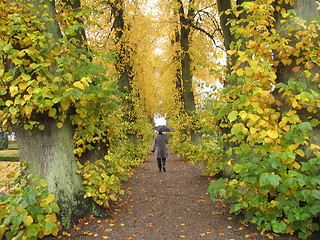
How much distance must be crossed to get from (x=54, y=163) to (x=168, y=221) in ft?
6.90

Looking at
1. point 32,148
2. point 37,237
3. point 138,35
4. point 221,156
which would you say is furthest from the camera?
point 138,35

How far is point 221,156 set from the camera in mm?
7094

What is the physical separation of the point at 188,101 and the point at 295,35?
9914 millimetres

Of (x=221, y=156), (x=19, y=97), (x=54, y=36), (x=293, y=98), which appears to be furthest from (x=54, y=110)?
(x=221, y=156)

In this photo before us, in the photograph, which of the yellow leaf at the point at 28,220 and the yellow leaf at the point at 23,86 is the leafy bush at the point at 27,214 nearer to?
the yellow leaf at the point at 28,220

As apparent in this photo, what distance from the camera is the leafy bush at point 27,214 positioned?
3061 millimetres

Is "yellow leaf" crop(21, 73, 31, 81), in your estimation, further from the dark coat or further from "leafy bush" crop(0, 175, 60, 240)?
the dark coat

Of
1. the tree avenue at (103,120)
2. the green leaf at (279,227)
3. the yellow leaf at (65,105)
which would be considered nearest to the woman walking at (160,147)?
the tree avenue at (103,120)

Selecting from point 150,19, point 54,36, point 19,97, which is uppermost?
point 150,19

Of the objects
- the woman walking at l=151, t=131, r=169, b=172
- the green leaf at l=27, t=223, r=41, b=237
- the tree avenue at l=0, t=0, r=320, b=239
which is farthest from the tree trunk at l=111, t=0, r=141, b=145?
the green leaf at l=27, t=223, r=41, b=237

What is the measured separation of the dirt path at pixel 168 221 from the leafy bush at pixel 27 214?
0.46 meters

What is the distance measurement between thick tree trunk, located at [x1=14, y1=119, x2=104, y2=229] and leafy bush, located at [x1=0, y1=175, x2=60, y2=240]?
1.24 ft

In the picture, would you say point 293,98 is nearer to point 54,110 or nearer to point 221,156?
point 54,110

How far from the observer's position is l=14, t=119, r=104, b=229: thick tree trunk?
12.6ft
